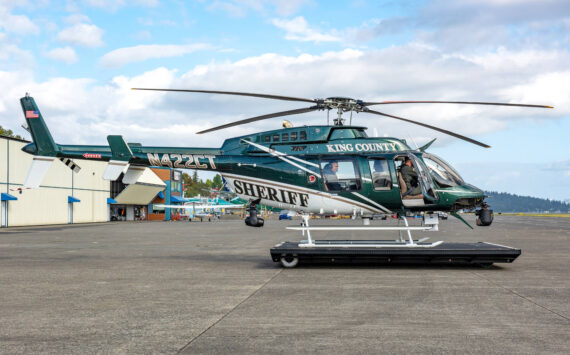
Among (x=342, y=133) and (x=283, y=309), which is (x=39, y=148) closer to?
(x=342, y=133)

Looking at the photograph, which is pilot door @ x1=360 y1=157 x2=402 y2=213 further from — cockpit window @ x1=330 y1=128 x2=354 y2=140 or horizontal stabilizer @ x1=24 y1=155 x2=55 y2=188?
horizontal stabilizer @ x1=24 y1=155 x2=55 y2=188

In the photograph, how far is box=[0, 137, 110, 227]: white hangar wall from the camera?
153ft

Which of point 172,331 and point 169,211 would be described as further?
point 169,211

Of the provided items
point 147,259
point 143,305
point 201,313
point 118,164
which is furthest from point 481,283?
point 118,164

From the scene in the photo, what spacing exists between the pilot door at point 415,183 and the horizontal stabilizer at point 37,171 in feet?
40.0

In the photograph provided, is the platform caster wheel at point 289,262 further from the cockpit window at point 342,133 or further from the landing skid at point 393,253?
the cockpit window at point 342,133

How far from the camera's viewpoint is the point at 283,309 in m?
7.93

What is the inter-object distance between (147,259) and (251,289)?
7182 mm

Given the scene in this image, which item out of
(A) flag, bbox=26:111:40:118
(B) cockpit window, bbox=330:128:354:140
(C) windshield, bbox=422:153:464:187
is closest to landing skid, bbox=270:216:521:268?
(C) windshield, bbox=422:153:464:187

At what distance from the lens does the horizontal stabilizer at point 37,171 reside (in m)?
17.3

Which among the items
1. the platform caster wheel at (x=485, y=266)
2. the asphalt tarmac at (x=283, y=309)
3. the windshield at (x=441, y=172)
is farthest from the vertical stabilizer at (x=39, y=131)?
the platform caster wheel at (x=485, y=266)

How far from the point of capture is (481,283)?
416 inches

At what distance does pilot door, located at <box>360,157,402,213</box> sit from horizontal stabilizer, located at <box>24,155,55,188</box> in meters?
11.3

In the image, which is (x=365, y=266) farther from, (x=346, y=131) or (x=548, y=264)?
(x=548, y=264)
